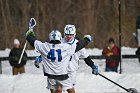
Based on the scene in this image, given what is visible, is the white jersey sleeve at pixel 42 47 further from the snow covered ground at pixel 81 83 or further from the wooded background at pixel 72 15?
the wooded background at pixel 72 15

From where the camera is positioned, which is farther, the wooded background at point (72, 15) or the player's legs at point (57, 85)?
the wooded background at point (72, 15)

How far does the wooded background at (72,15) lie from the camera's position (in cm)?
2044

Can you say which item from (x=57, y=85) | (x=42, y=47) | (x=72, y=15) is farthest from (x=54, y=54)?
(x=72, y=15)

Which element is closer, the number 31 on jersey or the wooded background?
the number 31 on jersey

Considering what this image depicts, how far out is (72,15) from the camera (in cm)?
2081

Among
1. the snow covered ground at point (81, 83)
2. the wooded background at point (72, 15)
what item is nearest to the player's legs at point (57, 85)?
the snow covered ground at point (81, 83)

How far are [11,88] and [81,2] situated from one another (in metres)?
9.43

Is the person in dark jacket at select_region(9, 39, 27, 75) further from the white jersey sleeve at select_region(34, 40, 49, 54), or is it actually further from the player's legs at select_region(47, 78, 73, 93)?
the white jersey sleeve at select_region(34, 40, 49, 54)

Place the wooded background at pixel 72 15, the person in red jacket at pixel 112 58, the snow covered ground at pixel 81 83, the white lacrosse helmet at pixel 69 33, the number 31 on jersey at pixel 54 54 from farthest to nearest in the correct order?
the wooded background at pixel 72 15 < the person in red jacket at pixel 112 58 < the snow covered ground at pixel 81 83 < the white lacrosse helmet at pixel 69 33 < the number 31 on jersey at pixel 54 54

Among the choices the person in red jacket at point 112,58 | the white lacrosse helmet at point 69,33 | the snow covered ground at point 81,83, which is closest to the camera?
the white lacrosse helmet at point 69,33

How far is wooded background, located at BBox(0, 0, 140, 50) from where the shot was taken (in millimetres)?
20438

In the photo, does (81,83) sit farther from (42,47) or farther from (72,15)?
(72,15)

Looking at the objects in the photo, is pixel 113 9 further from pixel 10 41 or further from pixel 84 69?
pixel 84 69

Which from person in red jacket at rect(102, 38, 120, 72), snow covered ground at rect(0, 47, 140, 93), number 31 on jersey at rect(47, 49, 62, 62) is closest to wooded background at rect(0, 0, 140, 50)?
person in red jacket at rect(102, 38, 120, 72)
